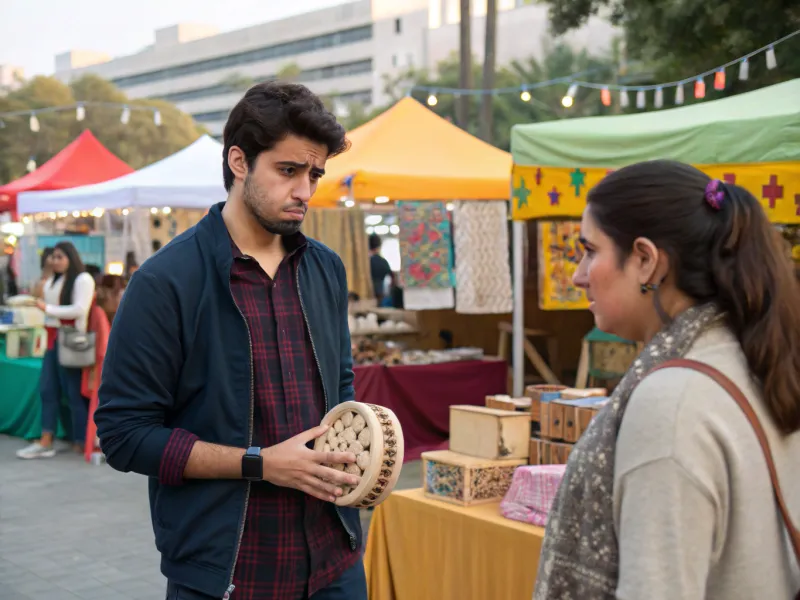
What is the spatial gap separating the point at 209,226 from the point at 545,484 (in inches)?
72.4

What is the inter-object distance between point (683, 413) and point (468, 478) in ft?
8.50

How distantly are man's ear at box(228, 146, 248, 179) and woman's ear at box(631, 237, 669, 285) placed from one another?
0.98 metres

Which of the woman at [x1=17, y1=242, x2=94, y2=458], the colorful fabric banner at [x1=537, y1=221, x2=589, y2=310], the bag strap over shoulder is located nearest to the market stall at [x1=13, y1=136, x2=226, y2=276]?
the woman at [x1=17, y1=242, x2=94, y2=458]

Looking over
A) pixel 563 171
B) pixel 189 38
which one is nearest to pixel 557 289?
pixel 563 171

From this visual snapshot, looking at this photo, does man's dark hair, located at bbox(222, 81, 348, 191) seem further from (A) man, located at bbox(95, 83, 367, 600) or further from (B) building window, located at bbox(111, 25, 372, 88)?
(B) building window, located at bbox(111, 25, 372, 88)

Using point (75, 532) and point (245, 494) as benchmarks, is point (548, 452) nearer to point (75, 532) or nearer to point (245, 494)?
point (245, 494)

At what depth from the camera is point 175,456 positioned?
2.00 m

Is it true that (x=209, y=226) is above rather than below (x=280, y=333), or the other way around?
above

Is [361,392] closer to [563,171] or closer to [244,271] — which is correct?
[563,171]

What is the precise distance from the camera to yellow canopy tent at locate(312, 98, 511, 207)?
28.6 ft

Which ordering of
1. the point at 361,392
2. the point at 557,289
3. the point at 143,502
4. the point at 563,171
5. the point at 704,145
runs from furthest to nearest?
the point at 361,392
the point at 557,289
the point at 143,502
the point at 563,171
the point at 704,145

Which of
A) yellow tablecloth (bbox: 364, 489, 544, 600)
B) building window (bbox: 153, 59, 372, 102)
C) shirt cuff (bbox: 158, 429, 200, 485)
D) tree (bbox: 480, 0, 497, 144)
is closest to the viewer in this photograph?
shirt cuff (bbox: 158, 429, 200, 485)

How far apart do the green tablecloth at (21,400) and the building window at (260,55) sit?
6884 cm

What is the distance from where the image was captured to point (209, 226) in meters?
2.22
